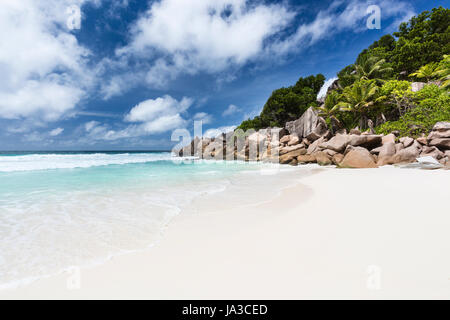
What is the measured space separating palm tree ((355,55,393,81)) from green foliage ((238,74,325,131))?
645 cm

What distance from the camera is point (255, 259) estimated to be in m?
1.94

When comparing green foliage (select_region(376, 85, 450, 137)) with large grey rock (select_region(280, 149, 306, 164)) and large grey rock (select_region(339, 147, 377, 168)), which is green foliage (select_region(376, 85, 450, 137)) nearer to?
large grey rock (select_region(339, 147, 377, 168))

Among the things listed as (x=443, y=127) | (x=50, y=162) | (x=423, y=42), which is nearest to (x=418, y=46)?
(x=423, y=42)

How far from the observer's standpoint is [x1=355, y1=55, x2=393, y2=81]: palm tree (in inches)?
845

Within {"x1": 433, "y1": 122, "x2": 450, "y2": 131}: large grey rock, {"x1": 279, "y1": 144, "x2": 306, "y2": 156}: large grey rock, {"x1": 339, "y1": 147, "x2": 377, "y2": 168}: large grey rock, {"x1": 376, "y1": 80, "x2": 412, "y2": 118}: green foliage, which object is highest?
{"x1": 376, "y1": 80, "x2": 412, "y2": 118}: green foliage

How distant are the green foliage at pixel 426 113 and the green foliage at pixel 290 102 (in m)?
14.6

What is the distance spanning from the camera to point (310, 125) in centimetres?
2094

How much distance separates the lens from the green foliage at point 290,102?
94.3 feet

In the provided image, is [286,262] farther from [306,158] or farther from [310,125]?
[310,125]

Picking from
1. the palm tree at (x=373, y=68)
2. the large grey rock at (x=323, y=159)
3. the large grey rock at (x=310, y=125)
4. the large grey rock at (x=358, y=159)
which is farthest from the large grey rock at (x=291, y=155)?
the palm tree at (x=373, y=68)

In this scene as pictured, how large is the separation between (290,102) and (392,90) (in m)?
14.2

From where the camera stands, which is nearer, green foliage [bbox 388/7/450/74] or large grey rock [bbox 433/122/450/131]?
large grey rock [bbox 433/122/450/131]

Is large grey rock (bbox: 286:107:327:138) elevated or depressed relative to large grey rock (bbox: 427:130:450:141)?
elevated

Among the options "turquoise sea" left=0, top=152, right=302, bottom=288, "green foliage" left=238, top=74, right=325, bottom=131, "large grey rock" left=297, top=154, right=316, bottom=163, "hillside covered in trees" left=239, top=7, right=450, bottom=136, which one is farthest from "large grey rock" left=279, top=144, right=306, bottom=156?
"turquoise sea" left=0, top=152, right=302, bottom=288
